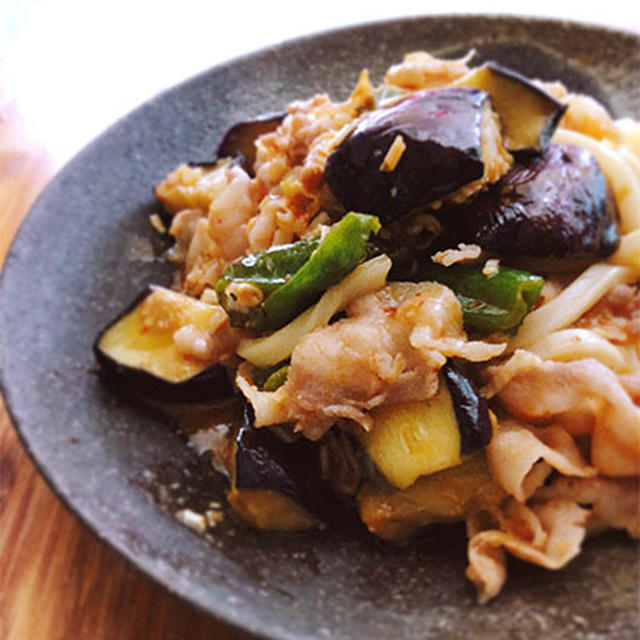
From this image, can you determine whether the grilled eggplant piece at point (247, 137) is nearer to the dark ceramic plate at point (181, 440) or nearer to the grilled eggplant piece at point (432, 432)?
the dark ceramic plate at point (181, 440)

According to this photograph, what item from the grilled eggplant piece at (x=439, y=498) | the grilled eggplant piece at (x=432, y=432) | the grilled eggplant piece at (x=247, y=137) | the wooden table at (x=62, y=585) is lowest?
the wooden table at (x=62, y=585)

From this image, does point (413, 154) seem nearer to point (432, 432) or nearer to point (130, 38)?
point (432, 432)

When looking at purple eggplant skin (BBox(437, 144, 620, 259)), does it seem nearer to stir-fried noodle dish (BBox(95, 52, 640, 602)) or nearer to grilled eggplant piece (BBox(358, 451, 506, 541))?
stir-fried noodle dish (BBox(95, 52, 640, 602))

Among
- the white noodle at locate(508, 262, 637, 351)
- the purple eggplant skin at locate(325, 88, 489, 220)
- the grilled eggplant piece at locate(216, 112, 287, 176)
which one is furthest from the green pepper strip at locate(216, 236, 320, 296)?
the grilled eggplant piece at locate(216, 112, 287, 176)

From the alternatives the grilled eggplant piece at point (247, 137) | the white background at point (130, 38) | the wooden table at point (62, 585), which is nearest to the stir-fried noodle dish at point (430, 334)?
the wooden table at point (62, 585)

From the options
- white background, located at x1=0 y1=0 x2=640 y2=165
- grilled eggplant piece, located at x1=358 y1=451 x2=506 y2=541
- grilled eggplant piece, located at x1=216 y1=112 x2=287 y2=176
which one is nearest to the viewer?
grilled eggplant piece, located at x1=358 y1=451 x2=506 y2=541
